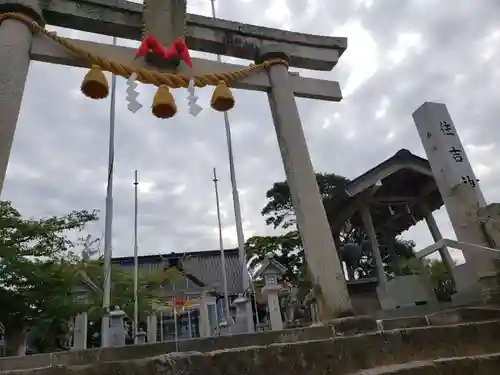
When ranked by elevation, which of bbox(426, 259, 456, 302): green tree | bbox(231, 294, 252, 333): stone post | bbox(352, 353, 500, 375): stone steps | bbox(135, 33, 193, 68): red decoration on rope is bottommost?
bbox(352, 353, 500, 375): stone steps

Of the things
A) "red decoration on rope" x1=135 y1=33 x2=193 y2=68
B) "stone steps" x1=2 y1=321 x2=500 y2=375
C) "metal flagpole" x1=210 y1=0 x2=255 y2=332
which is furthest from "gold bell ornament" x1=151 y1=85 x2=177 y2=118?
"metal flagpole" x1=210 y1=0 x2=255 y2=332

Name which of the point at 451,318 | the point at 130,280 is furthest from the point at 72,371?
the point at 130,280

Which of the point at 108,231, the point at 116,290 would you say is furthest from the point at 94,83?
the point at 116,290

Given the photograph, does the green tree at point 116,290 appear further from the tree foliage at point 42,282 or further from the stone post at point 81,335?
the stone post at point 81,335

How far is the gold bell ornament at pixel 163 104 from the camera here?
486 cm

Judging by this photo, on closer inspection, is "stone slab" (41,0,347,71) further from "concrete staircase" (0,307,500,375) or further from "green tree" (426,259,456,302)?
"green tree" (426,259,456,302)

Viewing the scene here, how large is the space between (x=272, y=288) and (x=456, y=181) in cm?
416

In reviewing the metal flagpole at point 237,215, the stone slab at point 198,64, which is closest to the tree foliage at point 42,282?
the metal flagpole at point 237,215

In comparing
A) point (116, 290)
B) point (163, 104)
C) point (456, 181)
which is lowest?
point (456, 181)

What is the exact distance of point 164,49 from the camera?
16.9 ft

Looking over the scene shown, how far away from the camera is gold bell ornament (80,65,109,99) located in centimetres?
466

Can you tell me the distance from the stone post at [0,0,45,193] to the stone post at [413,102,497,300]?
6.08m

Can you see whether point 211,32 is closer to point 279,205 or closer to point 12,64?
point 12,64

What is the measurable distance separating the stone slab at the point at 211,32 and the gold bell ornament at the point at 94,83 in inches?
35.8
